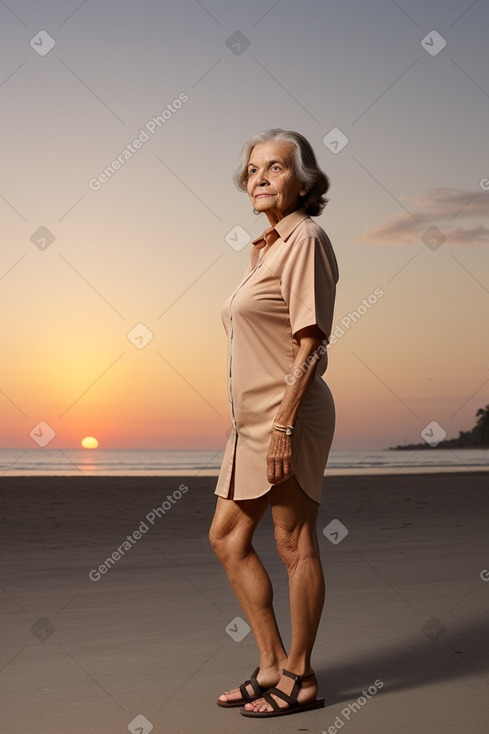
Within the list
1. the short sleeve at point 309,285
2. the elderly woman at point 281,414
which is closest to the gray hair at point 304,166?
the elderly woman at point 281,414

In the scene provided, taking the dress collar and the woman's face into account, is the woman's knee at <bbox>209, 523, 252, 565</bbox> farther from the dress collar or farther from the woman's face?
the woman's face

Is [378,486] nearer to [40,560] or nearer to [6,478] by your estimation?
[6,478]

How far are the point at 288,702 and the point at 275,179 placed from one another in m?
1.85

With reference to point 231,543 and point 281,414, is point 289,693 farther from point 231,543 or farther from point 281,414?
point 281,414

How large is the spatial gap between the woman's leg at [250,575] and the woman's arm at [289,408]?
0.74ft

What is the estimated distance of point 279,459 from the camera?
318 centimetres

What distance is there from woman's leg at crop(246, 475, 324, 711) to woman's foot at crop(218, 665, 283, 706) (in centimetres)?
9

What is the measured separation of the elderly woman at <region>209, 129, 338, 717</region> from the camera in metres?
3.22

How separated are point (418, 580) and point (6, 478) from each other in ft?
42.9

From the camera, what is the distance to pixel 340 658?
3.92m

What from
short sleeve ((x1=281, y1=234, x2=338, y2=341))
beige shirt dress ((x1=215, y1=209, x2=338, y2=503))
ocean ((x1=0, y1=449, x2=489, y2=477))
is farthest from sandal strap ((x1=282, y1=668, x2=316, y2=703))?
ocean ((x1=0, y1=449, x2=489, y2=477))

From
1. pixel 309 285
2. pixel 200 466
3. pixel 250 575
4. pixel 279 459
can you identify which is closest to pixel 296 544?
pixel 250 575

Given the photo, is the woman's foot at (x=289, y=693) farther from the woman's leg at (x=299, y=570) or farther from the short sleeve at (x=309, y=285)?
the short sleeve at (x=309, y=285)

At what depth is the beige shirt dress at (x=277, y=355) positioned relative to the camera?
3.25 metres
